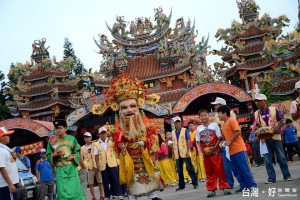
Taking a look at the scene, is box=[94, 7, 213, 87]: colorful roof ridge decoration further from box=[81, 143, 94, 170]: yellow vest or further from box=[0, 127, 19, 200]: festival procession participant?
box=[0, 127, 19, 200]: festival procession participant

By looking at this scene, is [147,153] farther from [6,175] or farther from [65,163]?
[6,175]


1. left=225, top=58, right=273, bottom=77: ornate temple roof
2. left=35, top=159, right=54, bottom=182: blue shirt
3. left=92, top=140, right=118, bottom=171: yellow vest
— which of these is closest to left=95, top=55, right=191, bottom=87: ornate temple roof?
left=225, top=58, right=273, bottom=77: ornate temple roof

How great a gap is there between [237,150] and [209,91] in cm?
1686

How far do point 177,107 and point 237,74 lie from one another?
1573 centimetres

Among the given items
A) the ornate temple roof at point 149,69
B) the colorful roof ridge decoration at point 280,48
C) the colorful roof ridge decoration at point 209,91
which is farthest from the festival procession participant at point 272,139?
the ornate temple roof at point 149,69

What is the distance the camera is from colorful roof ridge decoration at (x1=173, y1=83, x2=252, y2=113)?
23594mm

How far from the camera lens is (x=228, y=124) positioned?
24.6 feet

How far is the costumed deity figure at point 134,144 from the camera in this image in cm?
684

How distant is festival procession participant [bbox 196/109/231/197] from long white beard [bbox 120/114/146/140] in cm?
151

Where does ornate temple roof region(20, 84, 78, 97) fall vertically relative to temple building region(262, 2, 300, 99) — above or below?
above

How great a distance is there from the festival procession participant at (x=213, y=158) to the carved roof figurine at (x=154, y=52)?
2358 centimetres

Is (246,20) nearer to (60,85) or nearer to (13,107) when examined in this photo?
(60,85)

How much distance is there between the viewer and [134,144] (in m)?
6.99

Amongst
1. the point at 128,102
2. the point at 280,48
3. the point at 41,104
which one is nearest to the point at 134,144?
the point at 128,102
